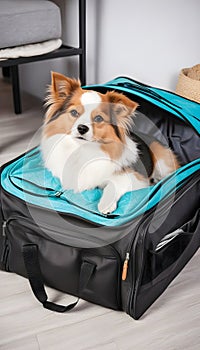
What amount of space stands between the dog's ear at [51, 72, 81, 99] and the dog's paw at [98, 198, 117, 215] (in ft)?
1.09

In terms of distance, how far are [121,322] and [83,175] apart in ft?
1.32

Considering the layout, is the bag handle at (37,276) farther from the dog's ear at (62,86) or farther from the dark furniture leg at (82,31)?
the dark furniture leg at (82,31)

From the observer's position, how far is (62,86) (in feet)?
4.44

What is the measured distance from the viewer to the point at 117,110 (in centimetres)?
133

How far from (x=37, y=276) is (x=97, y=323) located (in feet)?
0.64

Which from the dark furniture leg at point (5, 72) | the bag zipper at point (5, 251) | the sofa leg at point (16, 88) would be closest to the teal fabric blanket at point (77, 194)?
the bag zipper at point (5, 251)

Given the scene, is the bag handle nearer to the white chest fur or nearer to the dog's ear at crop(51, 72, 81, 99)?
the white chest fur

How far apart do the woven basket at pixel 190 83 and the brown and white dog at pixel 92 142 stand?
48cm

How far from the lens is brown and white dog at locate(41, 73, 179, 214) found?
1.31 m

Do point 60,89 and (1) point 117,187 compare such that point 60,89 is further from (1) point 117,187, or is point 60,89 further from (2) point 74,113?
(1) point 117,187

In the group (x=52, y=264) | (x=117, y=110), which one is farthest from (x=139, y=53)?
(x=52, y=264)

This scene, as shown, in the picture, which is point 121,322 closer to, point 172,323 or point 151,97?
point 172,323

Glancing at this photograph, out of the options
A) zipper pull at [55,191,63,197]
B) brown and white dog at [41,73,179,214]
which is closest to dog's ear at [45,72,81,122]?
brown and white dog at [41,73,179,214]

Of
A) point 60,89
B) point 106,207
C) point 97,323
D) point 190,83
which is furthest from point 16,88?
point 97,323
